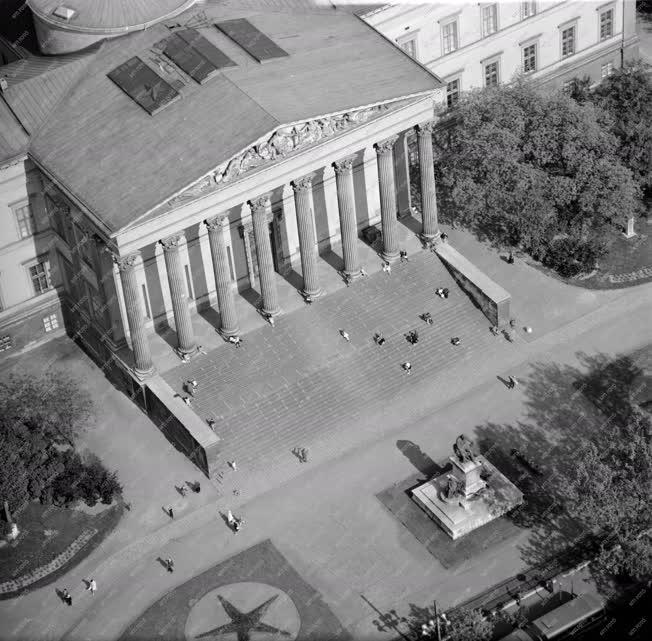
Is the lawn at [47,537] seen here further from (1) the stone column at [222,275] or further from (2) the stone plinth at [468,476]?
(2) the stone plinth at [468,476]

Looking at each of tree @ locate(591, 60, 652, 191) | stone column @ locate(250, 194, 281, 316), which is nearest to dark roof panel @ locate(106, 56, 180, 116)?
stone column @ locate(250, 194, 281, 316)

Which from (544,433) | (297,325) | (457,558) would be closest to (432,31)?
(297,325)

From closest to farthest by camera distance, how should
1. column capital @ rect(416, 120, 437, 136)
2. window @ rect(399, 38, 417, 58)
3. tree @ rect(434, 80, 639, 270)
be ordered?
column capital @ rect(416, 120, 437, 136), tree @ rect(434, 80, 639, 270), window @ rect(399, 38, 417, 58)

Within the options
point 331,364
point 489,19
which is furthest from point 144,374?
point 489,19

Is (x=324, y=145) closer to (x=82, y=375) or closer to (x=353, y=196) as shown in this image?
(x=353, y=196)

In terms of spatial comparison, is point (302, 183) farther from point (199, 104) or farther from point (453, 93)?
point (453, 93)

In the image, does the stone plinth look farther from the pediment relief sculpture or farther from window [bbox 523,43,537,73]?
window [bbox 523,43,537,73]
